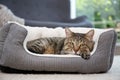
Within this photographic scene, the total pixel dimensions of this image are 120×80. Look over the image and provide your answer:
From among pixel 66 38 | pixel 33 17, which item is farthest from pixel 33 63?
pixel 33 17

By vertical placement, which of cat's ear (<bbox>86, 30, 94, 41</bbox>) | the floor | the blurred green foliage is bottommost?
the blurred green foliage

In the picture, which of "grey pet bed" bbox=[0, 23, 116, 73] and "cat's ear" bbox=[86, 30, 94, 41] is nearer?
"grey pet bed" bbox=[0, 23, 116, 73]

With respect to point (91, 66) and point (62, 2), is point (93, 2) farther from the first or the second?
point (91, 66)

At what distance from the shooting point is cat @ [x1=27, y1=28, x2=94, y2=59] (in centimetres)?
203

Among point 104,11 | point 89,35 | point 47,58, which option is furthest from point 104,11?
point 47,58

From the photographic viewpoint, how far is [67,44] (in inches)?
81.9

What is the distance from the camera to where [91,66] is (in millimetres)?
1973

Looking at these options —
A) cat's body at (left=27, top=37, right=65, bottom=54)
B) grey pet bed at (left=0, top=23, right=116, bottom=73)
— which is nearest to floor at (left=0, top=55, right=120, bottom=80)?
grey pet bed at (left=0, top=23, right=116, bottom=73)

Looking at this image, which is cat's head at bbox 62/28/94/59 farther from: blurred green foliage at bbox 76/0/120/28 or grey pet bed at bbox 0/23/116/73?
blurred green foliage at bbox 76/0/120/28

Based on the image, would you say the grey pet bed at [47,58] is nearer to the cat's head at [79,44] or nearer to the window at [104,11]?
the cat's head at [79,44]

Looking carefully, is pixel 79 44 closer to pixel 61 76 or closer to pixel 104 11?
pixel 61 76

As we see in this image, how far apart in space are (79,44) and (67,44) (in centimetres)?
9

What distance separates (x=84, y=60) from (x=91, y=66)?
2.5 inches

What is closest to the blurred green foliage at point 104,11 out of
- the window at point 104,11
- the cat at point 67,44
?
the window at point 104,11
